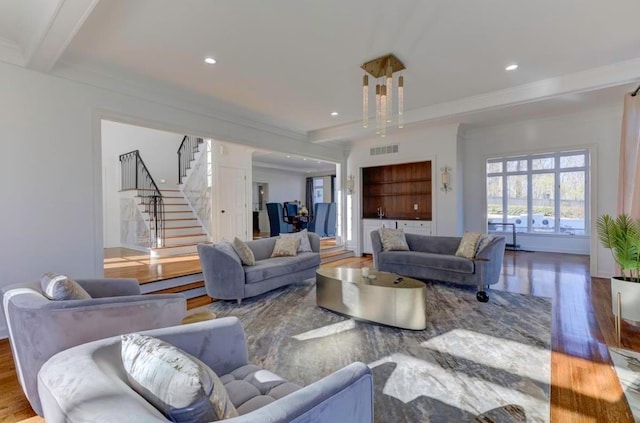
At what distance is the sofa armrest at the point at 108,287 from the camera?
2.61 meters

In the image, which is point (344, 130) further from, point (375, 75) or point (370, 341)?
point (370, 341)

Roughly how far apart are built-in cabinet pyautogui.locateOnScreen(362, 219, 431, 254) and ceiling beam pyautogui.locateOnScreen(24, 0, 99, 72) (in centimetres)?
604

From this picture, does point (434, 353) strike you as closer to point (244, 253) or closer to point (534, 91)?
point (244, 253)

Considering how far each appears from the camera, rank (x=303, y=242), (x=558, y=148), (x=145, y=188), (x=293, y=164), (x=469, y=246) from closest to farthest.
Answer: (x=469, y=246), (x=303, y=242), (x=558, y=148), (x=145, y=188), (x=293, y=164)

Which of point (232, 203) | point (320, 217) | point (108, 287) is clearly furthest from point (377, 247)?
point (320, 217)

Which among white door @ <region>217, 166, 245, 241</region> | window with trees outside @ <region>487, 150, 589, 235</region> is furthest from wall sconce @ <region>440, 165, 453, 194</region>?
white door @ <region>217, 166, 245, 241</region>

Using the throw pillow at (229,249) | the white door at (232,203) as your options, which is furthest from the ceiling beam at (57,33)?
the white door at (232,203)

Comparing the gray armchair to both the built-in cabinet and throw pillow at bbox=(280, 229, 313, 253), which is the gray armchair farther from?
the built-in cabinet

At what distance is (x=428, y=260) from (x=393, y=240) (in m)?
0.75

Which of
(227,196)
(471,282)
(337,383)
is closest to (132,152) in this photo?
(227,196)

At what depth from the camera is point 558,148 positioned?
5.98 m

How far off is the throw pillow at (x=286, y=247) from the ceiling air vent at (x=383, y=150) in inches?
131

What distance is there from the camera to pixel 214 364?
1.64 metres

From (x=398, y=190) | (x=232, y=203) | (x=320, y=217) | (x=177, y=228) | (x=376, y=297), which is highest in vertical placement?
(x=398, y=190)
